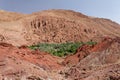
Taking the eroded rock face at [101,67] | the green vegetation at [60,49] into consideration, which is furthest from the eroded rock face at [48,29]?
the eroded rock face at [101,67]

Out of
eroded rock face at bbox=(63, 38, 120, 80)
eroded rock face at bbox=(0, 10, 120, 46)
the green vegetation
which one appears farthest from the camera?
eroded rock face at bbox=(0, 10, 120, 46)

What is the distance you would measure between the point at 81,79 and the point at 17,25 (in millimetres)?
49517

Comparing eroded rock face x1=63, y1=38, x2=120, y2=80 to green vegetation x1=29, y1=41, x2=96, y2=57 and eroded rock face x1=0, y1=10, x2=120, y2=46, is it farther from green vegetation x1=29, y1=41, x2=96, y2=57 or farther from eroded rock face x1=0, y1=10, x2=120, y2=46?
eroded rock face x1=0, y1=10, x2=120, y2=46

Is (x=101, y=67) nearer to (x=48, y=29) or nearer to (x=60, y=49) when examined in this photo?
(x=60, y=49)

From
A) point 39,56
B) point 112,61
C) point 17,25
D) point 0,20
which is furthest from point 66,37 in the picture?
point 112,61

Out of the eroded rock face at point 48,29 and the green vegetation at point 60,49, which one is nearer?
the green vegetation at point 60,49

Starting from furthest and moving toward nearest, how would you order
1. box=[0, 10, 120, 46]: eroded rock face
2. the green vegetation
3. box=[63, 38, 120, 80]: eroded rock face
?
1. box=[0, 10, 120, 46]: eroded rock face
2. the green vegetation
3. box=[63, 38, 120, 80]: eroded rock face

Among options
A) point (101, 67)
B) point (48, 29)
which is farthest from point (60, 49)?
point (48, 29)

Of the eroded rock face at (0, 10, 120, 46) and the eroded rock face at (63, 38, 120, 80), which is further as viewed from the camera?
the eroded rock face at (0, 10, 120, 46)

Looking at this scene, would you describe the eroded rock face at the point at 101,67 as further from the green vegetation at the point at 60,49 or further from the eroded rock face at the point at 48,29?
the eroded rock face at the point at 48,29

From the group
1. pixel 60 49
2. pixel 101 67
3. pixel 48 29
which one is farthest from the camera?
pixel 48 29

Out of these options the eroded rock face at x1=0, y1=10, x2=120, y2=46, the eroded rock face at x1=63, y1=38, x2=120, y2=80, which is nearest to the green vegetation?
the eroded rock face at x1=0, y1=10, x2=120, y2=46

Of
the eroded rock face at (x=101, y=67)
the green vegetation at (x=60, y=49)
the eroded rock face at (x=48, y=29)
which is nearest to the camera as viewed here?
the eroded rock face at (x=101, y=67)

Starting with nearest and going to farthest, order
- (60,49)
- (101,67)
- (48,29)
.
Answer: (101,67), (60,49), (48,29)
